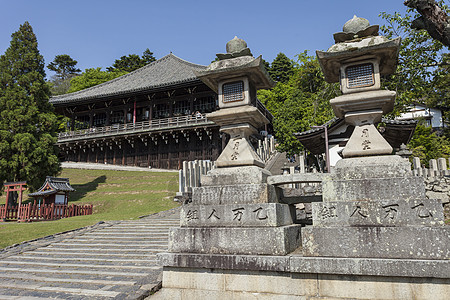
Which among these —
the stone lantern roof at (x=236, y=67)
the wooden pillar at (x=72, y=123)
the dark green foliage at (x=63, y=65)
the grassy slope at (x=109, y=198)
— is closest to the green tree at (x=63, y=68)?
the dark green foliage at (x=63, y=65)

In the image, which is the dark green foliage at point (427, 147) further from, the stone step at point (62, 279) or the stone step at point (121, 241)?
the stone step at point (62, 279)

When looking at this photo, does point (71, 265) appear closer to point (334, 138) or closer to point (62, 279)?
point (62, 279)

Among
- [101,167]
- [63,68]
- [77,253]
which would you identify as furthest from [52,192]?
[63,68]

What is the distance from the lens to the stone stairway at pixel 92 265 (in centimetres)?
566

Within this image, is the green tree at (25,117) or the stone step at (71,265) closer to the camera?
the stone step at (71,265)

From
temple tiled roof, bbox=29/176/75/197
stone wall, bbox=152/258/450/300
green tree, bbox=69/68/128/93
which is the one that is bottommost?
stone wall, bbox=152/258/450/300

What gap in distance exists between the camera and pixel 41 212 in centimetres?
1625

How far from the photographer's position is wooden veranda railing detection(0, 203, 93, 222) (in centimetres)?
1592

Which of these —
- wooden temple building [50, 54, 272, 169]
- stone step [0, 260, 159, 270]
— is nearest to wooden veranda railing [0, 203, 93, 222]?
stone step [0, 260, 159, 270]

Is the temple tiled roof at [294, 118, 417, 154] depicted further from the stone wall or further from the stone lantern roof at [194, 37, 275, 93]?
the stone wall

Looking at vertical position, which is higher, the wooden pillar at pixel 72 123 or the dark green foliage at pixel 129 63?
the dark green foliage at pixel 129 63

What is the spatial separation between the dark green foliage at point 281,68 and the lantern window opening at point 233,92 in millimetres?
43249

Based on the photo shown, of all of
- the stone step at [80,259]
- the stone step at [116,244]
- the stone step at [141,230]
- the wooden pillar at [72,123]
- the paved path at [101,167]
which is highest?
the wooden pillar at [72,123]

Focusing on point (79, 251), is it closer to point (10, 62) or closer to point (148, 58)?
point (10, 62)
